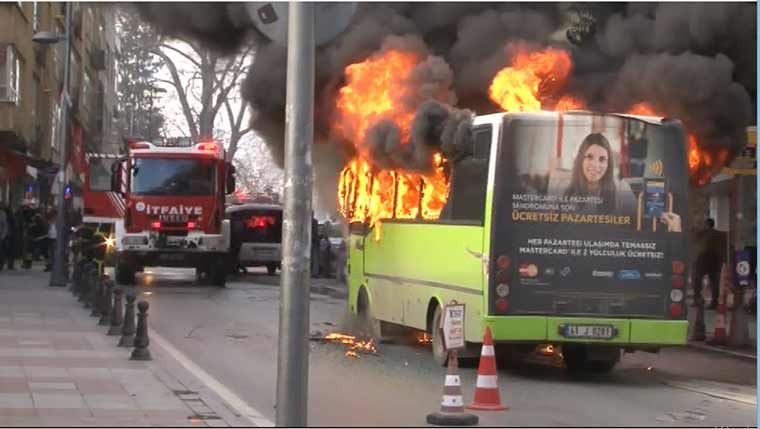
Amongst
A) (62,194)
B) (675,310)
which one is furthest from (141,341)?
(62,194)

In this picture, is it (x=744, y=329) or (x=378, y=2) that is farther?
(x=378, y=2)

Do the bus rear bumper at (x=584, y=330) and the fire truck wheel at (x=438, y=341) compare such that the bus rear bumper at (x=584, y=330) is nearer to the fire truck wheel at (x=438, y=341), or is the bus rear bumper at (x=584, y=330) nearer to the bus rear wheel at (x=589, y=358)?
the bus rear wheel at (x=589, y=358)

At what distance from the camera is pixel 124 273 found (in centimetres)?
2373

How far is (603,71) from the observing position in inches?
637

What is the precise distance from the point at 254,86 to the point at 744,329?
835 cm

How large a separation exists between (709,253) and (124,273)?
1205 centimetres

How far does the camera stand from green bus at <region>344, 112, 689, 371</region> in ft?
36.0

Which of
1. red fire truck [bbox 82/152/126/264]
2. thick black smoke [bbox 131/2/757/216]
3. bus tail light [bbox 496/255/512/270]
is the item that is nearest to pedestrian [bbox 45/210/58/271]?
red fire truck [bbox 82/152/126/264]

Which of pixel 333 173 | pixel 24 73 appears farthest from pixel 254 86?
pixel 24 73

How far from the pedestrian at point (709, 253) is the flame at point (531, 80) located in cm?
490

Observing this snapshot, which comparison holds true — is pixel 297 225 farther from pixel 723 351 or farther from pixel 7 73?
pixel 7 73

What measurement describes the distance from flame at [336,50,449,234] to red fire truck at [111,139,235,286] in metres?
7.70

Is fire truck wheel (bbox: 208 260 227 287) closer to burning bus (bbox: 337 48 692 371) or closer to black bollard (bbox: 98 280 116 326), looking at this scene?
black bollard (bbox: 98 280 116 326)

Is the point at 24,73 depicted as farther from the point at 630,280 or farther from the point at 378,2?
the point at 630,280
